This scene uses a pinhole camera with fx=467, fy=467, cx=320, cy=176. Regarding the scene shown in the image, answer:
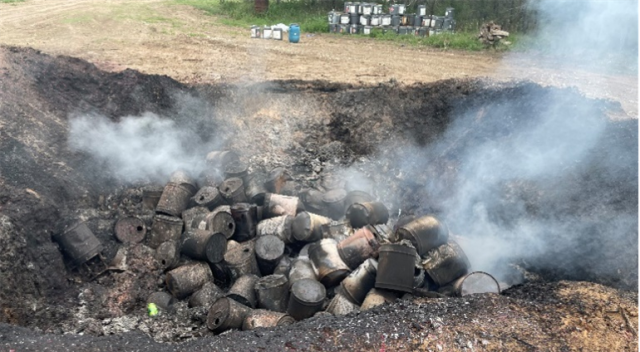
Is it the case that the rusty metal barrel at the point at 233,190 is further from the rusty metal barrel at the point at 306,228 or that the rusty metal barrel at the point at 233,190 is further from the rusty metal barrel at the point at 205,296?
the rusty metal barrel at the point at 205,296

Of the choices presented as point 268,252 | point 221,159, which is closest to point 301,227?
point 268,252

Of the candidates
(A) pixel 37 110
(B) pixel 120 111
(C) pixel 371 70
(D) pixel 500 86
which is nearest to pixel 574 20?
(D) pixel 500 86

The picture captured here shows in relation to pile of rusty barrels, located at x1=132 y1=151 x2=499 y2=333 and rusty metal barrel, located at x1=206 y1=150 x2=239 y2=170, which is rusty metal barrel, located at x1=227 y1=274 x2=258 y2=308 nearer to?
pile of rusty barrels, located at x1=132 y1=151 x2=499 y2=333

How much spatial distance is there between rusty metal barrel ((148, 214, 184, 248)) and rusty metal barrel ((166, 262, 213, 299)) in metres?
0.68

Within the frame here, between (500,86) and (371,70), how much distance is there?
145 inches

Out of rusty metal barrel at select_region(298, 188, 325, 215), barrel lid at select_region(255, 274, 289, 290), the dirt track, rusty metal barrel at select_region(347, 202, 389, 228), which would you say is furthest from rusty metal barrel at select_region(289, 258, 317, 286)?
the dirt track

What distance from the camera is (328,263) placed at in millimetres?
6191

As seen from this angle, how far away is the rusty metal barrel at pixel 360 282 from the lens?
5.83 metres

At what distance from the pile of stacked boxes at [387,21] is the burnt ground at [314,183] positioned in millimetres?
7743

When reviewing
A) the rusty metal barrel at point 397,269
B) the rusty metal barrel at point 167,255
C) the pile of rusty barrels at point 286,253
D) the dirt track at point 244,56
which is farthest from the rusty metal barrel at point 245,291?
the dirt track at point 244,56

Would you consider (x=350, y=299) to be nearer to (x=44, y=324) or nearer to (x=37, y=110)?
(x=44, y=324)

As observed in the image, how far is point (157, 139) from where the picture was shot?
8.46 metres

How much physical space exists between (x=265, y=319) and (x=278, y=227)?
5.60 feet

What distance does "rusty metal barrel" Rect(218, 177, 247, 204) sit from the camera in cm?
741
